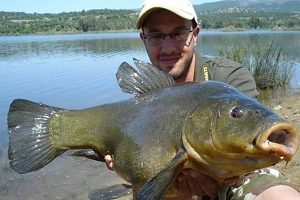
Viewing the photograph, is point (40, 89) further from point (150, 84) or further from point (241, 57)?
point (150, 84)

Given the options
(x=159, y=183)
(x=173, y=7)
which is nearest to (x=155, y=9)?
(x=173, y=7)

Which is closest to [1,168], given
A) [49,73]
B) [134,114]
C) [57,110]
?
[57,110]

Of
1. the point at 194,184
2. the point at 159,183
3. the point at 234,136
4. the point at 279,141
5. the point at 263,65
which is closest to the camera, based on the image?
the point at 279,141

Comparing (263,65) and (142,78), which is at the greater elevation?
(142,78)

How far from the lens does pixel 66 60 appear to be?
28719 mm

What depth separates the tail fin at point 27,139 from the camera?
3484 millimetres

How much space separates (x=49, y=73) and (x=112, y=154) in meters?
19.3

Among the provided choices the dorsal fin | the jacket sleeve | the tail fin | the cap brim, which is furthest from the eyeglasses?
the tail fin

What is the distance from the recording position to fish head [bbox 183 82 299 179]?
213cm

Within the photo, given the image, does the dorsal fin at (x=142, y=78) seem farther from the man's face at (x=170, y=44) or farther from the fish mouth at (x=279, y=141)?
the fish mouth at (x=279, y=141)

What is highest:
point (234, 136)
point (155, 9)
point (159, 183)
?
point (155, 9)

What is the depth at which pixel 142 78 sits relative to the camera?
10.4ft

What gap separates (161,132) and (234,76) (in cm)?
145

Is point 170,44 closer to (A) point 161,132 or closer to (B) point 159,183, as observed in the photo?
(A) point 161,132
